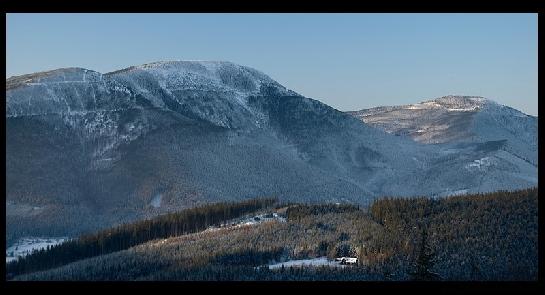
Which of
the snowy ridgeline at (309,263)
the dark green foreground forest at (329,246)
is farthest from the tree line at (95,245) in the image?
the snowy ridgeline at (309,263)

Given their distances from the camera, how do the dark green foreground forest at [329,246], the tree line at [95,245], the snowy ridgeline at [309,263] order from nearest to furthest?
the dark green foreground forest at [329,246], the snowy ridgeline at [309,263], the tree line at [95,245]

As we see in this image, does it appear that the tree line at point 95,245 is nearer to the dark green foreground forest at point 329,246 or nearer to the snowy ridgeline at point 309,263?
the dark green foreground forest at point 329,246

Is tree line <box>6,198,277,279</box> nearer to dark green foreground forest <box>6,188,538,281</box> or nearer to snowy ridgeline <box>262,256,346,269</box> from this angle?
dark green foreground forest <box>6,188,538,281</box>

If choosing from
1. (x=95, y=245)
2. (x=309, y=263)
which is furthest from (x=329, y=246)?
(x=95, y=245)

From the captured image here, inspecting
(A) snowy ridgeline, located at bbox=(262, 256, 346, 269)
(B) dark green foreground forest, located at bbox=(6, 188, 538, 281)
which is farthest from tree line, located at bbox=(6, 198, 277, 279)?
(A) snowy ridgeline, located at bbox=(262, 256, 346, 269)

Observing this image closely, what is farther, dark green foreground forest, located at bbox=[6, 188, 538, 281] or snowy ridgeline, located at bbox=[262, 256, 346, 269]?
snowy ridgeline, located at bbox=[262, 256, 346, 269]

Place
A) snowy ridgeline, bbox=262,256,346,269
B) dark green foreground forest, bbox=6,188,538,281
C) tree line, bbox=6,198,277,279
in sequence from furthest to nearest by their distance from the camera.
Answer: tree line, bbox=6,198,277,279 < snowy ridgeline, bbox=262,256,346,269 < dark green foreground forest, bbox=6,188,538,281

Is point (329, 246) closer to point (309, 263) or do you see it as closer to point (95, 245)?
point (309, 263)
